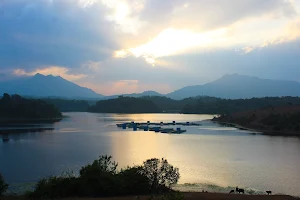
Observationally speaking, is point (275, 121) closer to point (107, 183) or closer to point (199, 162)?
point (199, 162)

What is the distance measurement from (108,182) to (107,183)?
0.22 feet

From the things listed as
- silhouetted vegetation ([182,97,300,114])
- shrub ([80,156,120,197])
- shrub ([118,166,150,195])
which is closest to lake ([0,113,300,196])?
shrub ([118,166,150,195])

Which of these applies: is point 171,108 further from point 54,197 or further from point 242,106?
point 54,197

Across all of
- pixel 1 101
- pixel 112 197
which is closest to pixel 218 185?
pixel 112 197

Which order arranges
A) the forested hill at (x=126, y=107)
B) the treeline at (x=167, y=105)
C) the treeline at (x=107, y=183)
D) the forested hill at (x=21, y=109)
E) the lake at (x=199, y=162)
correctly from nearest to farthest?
the treeline at (x=107, y=183) < the lake at (x=199, y=162) < the forested hill at (x=21, y=109) < the treeline at (x=167, y=105) < the forested hill at (x=126, y=107)

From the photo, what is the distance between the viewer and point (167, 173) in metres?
15.7

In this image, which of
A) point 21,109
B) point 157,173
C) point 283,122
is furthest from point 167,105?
point 157,173

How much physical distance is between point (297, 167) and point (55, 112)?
7609cm

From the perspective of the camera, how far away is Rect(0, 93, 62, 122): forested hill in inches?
3121

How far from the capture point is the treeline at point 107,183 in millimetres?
14798

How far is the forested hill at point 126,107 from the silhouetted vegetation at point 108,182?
129 m

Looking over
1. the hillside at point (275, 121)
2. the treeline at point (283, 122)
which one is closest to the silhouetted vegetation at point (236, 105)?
the hillside at point (275, 121)

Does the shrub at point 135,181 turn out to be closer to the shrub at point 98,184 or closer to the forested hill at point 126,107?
the shrub at point 98,184

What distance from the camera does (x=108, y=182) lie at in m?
15.1
